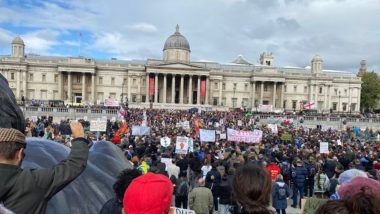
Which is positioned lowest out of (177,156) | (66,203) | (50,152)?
(177,156)

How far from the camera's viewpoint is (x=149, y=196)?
2.57 metres

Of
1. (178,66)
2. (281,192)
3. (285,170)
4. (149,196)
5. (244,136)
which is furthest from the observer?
(178,66)

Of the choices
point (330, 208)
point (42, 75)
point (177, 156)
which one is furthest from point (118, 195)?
point (42, 75)

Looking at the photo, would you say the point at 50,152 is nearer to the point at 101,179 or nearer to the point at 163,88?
the point at 101,179

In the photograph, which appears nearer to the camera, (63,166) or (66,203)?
(63,166)

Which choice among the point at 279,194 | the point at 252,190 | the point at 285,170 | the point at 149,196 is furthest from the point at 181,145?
the point at 149,196

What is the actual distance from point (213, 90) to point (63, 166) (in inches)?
3240

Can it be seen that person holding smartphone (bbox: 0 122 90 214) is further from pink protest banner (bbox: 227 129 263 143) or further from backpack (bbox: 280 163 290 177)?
pink protest banner (bbox: 227 129 263 143)

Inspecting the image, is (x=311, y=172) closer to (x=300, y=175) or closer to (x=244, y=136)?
(x=300, y=175)

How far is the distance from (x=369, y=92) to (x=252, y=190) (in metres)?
111

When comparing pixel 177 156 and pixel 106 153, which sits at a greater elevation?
pixel 106 153

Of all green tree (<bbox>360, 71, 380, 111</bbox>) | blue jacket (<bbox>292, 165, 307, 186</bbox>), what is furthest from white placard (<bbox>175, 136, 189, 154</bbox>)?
green tree (<bbox>360, 71, 380, 111</bbox>)

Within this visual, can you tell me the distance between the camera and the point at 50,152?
438 centimetres

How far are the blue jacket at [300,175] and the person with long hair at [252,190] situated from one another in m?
9.81
